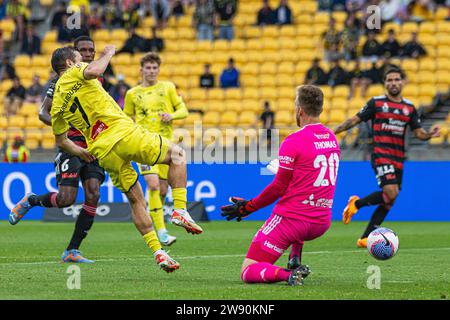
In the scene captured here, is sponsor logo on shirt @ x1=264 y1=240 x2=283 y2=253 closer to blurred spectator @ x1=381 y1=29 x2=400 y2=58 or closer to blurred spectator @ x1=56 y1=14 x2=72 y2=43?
blurred spectator @ x1=381 y1=29 x2=400 y2=58

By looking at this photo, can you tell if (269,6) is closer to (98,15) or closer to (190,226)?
(98,15)

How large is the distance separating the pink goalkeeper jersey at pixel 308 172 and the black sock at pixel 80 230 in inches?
120

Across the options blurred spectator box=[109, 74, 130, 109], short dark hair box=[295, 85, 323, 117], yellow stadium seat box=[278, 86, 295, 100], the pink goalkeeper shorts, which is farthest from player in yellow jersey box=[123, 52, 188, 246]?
yellow stadium seat box=[278, 86, 295, 100]

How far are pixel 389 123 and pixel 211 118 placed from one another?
11483 millimetres

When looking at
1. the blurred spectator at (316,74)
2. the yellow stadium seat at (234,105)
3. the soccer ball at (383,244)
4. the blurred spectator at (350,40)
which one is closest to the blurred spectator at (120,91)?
the yellow stadium seat at (234,105)

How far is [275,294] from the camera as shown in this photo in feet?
26.9

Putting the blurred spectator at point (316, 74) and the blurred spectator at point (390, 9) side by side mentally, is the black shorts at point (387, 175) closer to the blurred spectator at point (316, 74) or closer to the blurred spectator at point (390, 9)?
the blurred spectator at point (316, 74)

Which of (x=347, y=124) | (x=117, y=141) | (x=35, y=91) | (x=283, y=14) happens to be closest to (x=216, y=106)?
(x=283, y=14)

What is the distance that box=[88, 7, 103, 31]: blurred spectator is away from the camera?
94.1 ft

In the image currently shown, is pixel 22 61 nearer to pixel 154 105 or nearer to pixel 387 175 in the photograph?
pixel 154 105

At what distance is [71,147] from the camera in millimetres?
10586

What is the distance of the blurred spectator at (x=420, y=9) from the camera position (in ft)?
87.8

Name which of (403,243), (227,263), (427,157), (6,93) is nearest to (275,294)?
(227,263)
